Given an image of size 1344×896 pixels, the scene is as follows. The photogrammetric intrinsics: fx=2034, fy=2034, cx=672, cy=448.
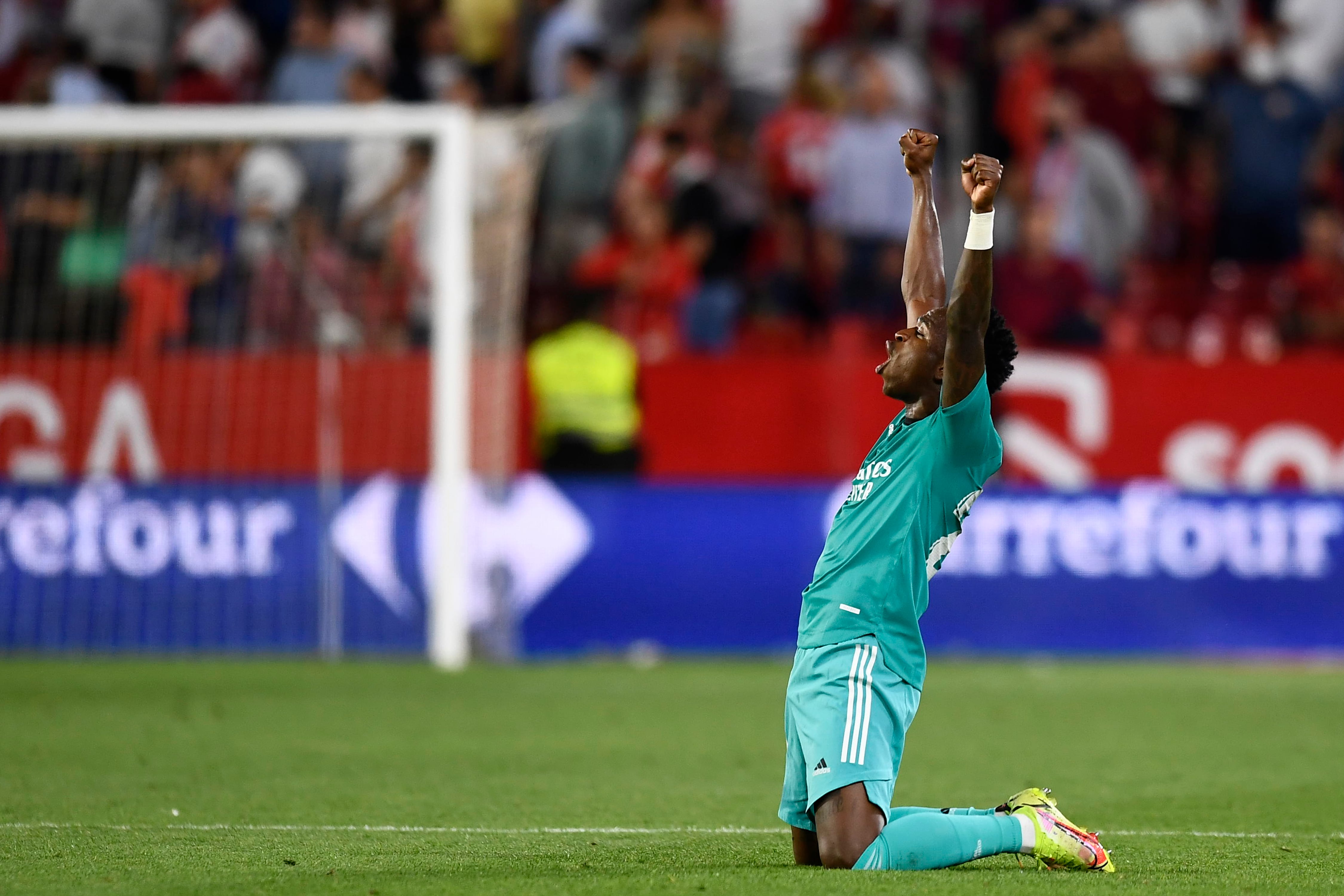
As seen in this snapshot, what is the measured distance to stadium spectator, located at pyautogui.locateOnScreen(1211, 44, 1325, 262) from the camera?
1745 cm

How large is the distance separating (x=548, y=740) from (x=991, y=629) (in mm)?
5444

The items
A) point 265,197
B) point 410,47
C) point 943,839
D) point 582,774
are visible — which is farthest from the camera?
point 410,47

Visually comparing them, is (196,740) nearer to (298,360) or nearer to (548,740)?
(548,740)

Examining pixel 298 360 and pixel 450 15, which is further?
pixel 450 15

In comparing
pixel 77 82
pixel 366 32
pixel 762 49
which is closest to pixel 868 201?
pixel 762 49

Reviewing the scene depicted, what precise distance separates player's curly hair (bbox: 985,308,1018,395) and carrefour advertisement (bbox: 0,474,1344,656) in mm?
8033

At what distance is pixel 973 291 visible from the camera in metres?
5.53

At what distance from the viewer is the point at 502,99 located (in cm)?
1855

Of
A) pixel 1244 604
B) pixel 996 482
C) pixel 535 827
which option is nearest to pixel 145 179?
pixel 996 482

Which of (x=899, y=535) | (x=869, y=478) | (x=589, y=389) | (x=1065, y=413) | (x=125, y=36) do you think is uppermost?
(x=125, y=36)

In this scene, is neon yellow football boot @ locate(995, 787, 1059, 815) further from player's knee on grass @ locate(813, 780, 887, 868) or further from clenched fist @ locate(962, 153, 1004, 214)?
clenched fist @ locate(962, 153, 1004, 214)

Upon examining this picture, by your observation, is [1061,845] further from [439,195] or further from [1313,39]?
[1313,39]

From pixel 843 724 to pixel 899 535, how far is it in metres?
0.61

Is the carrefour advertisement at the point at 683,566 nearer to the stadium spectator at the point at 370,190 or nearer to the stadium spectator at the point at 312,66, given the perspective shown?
the stadium spectator at the point at 370,190
